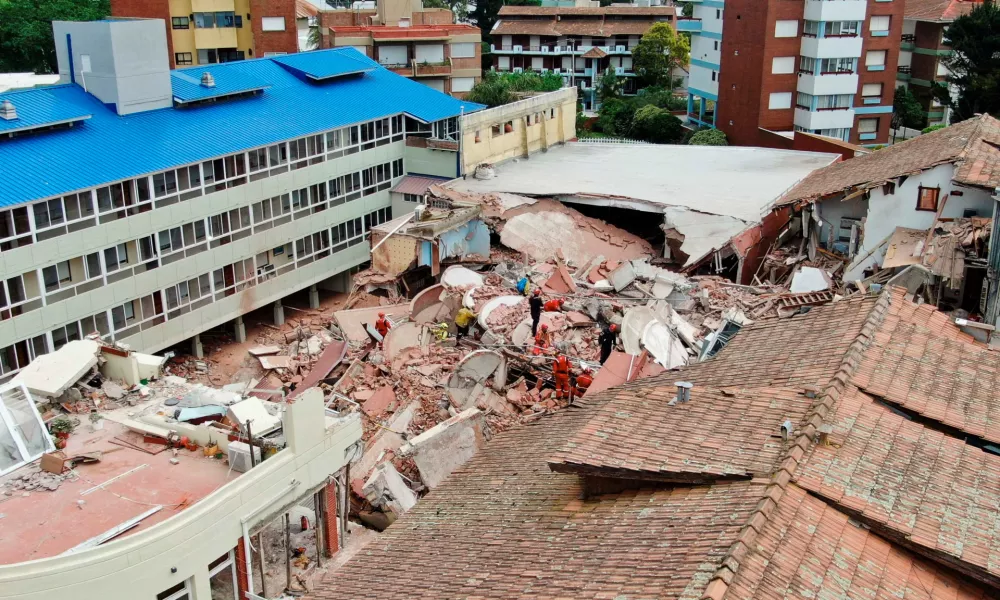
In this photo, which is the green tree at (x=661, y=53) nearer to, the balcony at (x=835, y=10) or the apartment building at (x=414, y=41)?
the apartment building at (x=414, y=41)

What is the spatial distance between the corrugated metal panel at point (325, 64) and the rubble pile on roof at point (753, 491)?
92.0ft

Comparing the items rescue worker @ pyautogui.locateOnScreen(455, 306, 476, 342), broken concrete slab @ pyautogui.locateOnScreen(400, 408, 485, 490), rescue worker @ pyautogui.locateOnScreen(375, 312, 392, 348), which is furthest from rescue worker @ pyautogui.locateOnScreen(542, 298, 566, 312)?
broken concrete slab @ pyautogui.locateOnScreen(400, 408, 485, 490)

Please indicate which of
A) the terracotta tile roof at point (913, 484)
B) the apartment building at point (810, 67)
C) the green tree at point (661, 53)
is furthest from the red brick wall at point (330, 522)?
the green tree at point (661, 53)

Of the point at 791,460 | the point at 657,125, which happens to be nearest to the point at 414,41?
the point at 657,125

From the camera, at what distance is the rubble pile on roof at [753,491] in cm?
1037

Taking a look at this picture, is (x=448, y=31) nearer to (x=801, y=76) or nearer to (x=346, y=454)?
(x=801, y=76)

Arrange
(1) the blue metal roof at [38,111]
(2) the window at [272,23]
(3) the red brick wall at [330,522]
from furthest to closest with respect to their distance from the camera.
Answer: (2) the window at [272,23], (1) the blue metal roof at [38,111], (3) the red brick wall at [330,522]

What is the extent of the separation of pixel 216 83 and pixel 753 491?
99.9 ft

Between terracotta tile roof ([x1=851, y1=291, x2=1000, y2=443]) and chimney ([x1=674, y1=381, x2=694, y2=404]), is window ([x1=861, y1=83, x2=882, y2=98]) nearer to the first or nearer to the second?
terracotta tile roof ([x1=851, y1=291, x2=1000, y2=443])

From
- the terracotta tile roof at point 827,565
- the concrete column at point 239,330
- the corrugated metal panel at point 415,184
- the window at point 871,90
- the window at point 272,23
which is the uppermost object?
the window at point 272,23

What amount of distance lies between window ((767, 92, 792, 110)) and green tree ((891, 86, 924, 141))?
8.47 m

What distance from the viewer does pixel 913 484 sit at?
11.6 m

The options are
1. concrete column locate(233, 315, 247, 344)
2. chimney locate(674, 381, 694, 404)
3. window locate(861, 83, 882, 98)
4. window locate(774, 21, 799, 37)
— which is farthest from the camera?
window locate(861, 83, 882, 98)

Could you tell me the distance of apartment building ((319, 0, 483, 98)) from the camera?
59.1 meters
